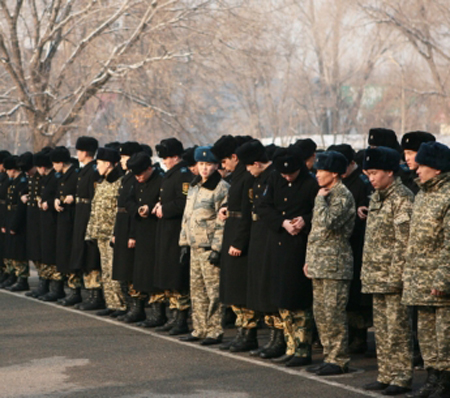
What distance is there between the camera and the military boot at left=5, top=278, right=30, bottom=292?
15.8m

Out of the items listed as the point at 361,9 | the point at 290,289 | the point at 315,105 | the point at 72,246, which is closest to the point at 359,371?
the point at 290,289

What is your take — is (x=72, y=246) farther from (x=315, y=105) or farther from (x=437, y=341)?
(x=315, y=105)

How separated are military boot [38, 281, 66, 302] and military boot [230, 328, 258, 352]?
4.92 m

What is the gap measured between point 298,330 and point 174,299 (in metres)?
2.58

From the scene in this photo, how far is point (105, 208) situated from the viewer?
1286cm

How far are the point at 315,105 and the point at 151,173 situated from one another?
44631 millimetres

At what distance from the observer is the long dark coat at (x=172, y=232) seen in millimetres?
11305

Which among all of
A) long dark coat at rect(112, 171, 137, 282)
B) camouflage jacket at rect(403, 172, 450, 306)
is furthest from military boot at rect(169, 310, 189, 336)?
camouflage jacket at rect(403, 172, 450, 306)

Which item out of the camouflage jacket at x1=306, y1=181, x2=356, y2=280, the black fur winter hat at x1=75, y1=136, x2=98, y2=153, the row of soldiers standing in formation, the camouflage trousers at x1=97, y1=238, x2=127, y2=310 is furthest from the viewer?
the black fur winter hat at x1=75, y1=136, x2=98, y2=153

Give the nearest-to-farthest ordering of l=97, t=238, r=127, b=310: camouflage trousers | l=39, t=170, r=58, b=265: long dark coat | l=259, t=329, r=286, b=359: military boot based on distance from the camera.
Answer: l=259, t=329, r=286, b=359: military boot
l=97, t=238, r=127, b=310: camouflage trousers
l=39, t=170, r=58, b=265: long dark coat

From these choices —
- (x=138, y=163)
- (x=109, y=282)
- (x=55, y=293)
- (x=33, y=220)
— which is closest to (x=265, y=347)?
(x=138, y=163)

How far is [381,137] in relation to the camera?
9.84m

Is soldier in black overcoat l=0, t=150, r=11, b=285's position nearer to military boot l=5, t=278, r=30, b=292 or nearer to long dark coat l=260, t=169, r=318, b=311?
military boot l=5, t=278, r=30, b=292

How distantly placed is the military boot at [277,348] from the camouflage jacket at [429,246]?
7.71 ft
